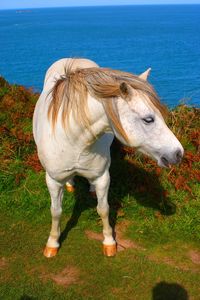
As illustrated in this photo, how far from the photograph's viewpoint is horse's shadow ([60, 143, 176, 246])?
4816mm

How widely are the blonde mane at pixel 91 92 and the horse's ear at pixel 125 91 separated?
43 mm

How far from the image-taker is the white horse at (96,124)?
8.34 feet

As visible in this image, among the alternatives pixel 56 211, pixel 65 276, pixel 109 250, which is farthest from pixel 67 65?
pixel 65 276

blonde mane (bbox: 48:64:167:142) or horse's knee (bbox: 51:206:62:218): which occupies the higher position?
blonde mane (bbox: 48:64:167:142)

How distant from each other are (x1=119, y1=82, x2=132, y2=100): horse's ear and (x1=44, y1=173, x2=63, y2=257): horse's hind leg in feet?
4.84

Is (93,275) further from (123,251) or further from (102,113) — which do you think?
(102,113)

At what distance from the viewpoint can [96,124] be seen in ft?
9.45

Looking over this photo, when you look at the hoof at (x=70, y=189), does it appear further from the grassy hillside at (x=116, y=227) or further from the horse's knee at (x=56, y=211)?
the horse's knee at (x=56, y=211)

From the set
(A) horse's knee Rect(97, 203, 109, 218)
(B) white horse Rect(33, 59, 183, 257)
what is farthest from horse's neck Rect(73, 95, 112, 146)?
(A) horse's knee Rect(97, 203, 109, 218)

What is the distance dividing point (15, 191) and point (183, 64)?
823 inches

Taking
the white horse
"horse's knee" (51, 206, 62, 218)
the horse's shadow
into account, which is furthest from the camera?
the horse's shadow

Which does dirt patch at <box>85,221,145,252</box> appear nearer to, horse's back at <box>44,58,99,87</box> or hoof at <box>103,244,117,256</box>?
hoof at <box>103,244,117,256</box>

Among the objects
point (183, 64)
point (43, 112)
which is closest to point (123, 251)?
point (43, 112)

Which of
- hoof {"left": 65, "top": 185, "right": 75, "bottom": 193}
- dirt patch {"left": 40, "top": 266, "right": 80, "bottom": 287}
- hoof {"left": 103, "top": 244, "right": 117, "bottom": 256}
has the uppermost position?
hoof {"left": 65, "top": 185, "right": 75, "bottom": 193}
